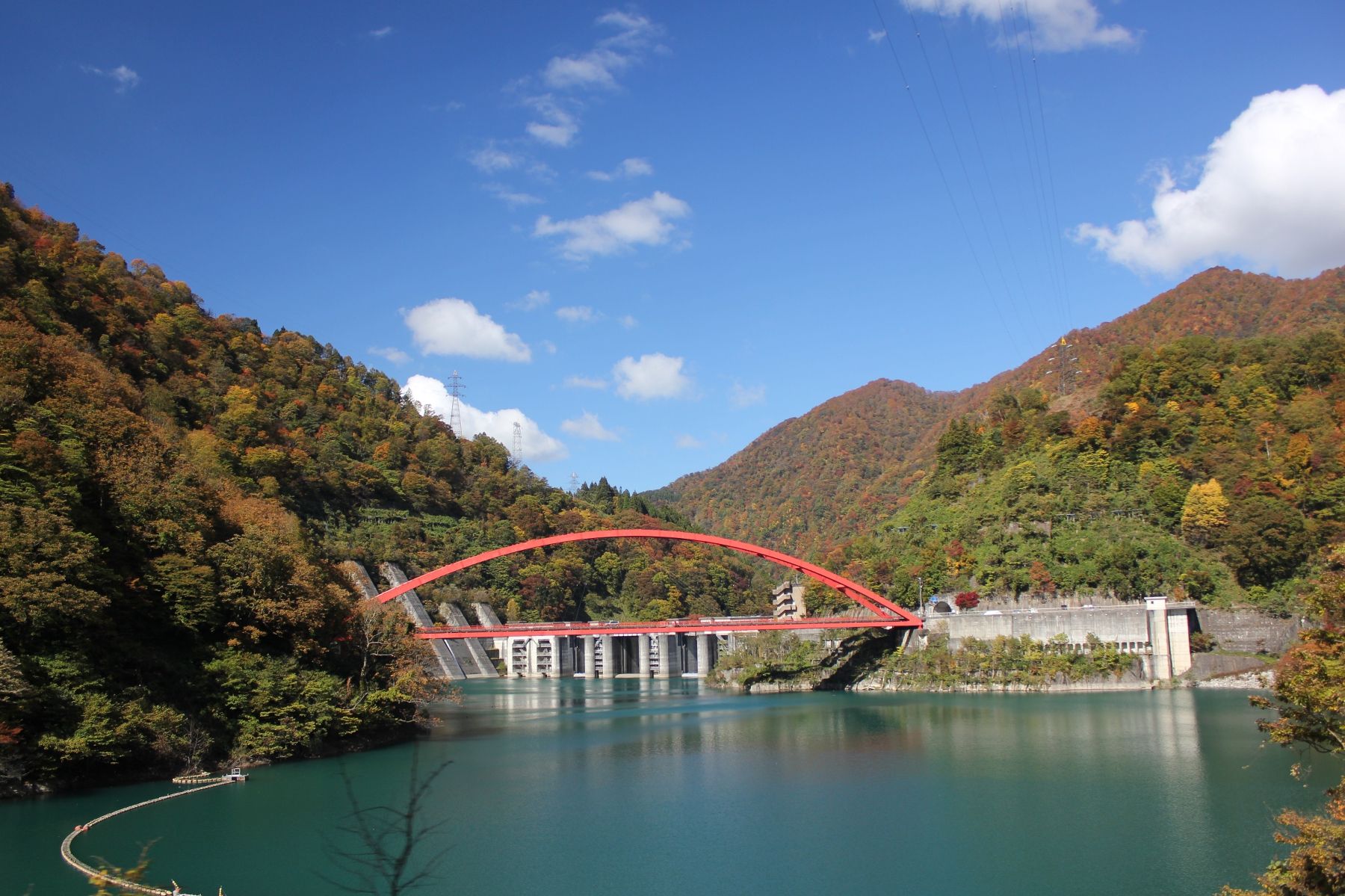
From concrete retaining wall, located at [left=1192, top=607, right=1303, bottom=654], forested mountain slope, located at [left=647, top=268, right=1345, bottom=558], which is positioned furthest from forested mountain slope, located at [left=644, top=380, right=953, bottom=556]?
concrete retaining wall, located at [left=1192, top=607, right=1303, bottom=654]

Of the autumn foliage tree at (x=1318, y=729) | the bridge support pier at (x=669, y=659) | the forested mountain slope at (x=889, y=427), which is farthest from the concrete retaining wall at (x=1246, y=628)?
the bridge support pier at (x=669, y=659)

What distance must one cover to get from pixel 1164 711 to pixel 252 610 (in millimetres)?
24167

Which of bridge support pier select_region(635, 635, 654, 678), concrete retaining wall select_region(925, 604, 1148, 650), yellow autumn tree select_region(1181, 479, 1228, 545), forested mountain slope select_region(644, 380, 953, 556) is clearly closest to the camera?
concrete retaining wall select_region(925, 604, 1148, 650)

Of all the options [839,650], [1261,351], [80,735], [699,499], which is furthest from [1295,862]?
[699,499]

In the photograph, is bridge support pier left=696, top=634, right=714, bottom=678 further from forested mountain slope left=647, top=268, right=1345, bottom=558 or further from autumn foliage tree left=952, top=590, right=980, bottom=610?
autumn foliage tree left=952, top=590, right=980, bottom=610

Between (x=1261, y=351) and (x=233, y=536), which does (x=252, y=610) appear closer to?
(x=233, y=536)

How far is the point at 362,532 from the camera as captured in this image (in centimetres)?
5400

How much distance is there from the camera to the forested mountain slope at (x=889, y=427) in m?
64.3

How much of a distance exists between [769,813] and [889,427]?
107 meters

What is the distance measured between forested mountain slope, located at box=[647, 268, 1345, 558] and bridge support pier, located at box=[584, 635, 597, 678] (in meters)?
20.4

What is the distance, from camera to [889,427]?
120m

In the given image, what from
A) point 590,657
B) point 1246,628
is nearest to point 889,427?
point 590,657

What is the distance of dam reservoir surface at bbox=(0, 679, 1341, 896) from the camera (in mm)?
12656

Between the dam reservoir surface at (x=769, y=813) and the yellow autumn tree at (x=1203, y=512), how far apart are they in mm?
11651
